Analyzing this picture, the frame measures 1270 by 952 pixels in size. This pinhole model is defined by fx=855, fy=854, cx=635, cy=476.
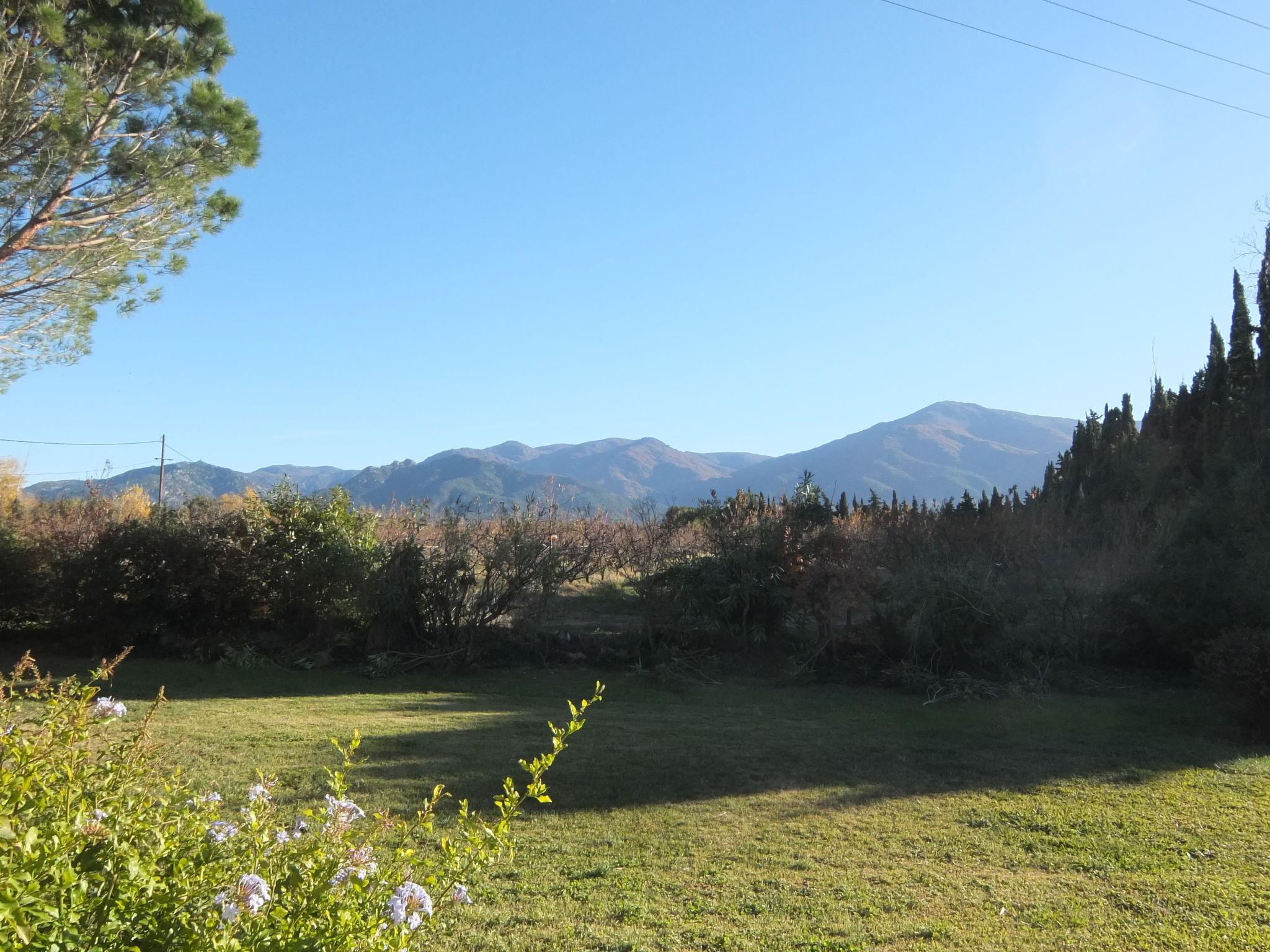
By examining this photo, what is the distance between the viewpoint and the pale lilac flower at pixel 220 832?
2.46 meters

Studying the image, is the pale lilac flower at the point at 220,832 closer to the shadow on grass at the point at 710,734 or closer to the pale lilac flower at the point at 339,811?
the pale lilac flower at the point at 339,811

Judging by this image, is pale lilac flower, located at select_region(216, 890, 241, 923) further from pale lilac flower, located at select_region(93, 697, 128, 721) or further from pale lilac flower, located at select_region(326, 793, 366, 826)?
pale lilac flower, located at select_region(93, 697, 128, 721)

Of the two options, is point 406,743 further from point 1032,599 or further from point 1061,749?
point 1032,599

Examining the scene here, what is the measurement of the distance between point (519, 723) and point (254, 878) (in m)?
7.68

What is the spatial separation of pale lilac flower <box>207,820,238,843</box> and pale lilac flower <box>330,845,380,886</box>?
367 mm

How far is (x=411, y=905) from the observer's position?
2.18 m

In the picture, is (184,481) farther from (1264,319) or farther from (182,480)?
(1264,319)

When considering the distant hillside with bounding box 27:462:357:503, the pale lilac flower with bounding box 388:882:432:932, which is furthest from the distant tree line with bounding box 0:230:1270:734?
the distant hillside with bounding box 27:462:357:503

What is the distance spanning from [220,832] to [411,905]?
2.35 feet

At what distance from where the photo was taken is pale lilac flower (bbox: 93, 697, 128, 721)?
9.64 feet

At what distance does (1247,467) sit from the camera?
53.1 feet

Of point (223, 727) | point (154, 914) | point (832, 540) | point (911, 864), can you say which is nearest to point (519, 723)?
point (223, 727)

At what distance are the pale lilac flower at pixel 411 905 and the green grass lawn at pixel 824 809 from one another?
2061 mm

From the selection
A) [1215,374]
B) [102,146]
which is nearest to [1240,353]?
[1215,374]
